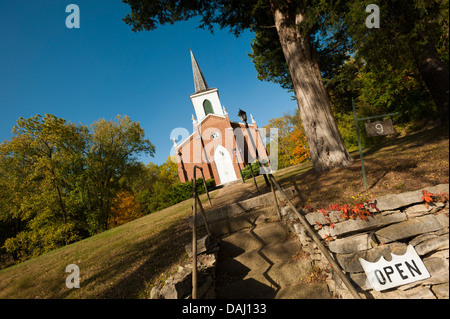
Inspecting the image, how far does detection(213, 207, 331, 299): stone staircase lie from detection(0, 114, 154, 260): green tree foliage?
54.8 ft

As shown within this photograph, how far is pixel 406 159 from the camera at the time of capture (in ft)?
14.4

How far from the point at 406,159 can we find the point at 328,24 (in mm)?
4718

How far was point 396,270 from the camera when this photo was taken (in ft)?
8.19

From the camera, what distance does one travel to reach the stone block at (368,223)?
2.78 meters

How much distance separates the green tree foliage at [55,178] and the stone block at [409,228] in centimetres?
1900

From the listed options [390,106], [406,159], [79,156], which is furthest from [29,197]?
[390,106]

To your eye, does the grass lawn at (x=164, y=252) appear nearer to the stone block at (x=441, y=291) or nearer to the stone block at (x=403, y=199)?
the stone block at (x=403, y=199)

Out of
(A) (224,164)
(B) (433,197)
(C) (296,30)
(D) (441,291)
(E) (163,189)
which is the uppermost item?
(C) (296,30)

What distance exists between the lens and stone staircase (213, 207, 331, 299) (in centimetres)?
280

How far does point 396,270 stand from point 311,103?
4605 millimetres

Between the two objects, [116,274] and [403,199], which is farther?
[116,274]

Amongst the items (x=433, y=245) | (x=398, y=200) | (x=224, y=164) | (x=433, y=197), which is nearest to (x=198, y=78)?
(x=224, y=164)

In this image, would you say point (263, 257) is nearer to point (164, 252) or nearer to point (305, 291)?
point (305, 291)
